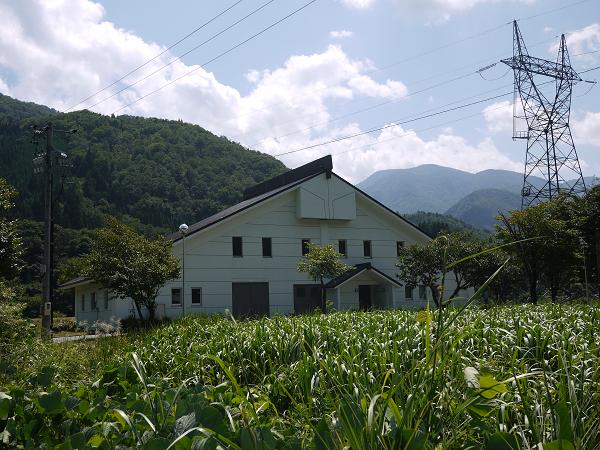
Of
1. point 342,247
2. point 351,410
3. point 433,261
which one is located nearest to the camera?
point 351,410

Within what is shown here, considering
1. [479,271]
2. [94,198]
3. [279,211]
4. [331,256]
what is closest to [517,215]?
[479,271]

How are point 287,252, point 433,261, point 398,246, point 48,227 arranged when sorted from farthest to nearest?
1. point 398,246
2. point 287,252
3. point 433,261
4. point 48,227

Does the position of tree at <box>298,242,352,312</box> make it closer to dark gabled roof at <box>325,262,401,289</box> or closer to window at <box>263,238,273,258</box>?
dark gabled roof at <box>325,262,401,289</box>

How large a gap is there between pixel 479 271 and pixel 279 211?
38.6 feet

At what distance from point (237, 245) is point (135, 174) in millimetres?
33484

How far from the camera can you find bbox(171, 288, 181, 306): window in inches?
1202

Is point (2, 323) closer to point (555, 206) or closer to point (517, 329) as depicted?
point (517, 329)

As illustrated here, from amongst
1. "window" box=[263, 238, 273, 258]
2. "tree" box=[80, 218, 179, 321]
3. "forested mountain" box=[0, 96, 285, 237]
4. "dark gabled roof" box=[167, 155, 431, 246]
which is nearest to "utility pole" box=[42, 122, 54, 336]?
"tree" box=[80, 218, 179, 321]

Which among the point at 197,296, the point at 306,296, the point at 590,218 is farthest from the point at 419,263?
the point at 197,296

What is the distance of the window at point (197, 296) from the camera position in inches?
1223

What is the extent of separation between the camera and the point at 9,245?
19.1 metres

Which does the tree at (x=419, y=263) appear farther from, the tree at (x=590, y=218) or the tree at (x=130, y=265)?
the tree at (x=130, y=265)

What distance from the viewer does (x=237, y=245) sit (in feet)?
107

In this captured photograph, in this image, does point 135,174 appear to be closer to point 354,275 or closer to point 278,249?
point 278,249
